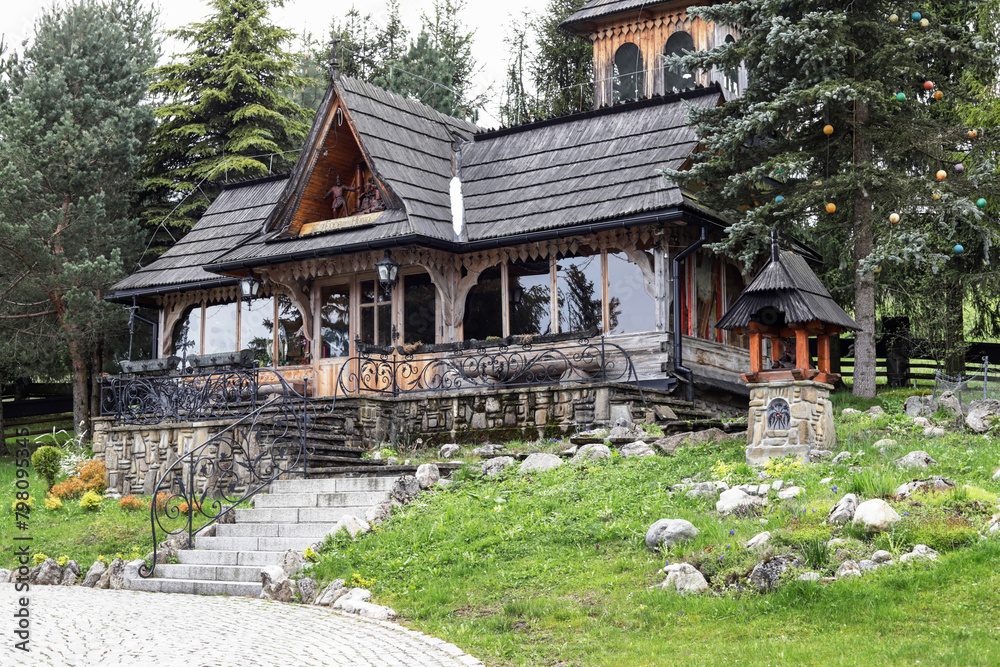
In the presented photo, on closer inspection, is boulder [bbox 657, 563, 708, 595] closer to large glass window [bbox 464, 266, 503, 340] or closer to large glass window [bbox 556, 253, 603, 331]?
large glass window [bbox 556, 253, 603, 331]

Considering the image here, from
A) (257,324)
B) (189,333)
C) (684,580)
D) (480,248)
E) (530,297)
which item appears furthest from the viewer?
(189,333)

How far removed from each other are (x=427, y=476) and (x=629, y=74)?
15.3 m

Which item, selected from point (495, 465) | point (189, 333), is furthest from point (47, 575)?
point (189, 333)

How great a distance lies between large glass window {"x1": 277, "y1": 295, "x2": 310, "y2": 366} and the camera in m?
23.0

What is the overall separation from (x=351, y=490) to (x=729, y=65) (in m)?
9.66

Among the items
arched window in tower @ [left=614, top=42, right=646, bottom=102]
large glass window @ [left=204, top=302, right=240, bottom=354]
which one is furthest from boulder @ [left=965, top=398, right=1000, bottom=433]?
large glass window @ [left=204, top=302, right=240, bottom=354]

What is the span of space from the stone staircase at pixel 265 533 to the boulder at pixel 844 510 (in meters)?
5.38

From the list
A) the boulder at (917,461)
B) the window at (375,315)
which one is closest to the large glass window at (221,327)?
the window at (375,315)

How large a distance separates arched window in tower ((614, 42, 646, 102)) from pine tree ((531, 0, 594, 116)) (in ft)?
28.3

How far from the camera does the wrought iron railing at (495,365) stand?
58.7ft

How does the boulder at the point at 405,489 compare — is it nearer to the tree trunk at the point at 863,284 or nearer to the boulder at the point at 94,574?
the boulder at the point at 94,574

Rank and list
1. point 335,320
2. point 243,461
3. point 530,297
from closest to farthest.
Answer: point 243,461 → point 530,297 → point 335,320

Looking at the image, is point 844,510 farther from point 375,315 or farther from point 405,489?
point 375,315

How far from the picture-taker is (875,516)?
9172 millimetres
